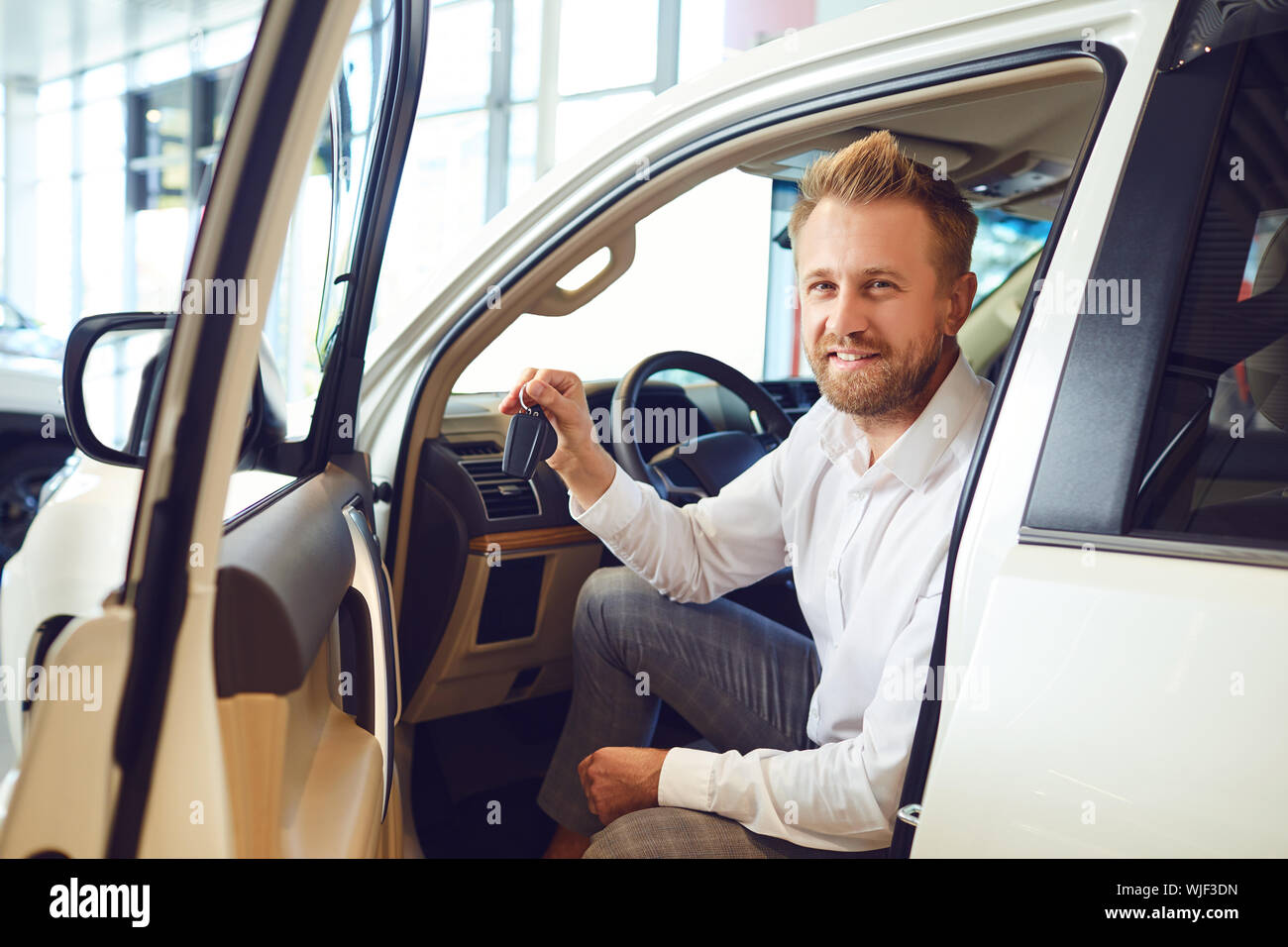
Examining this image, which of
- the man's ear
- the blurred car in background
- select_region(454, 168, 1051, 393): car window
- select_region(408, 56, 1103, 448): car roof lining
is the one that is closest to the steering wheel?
select_region(408, 56, 1103, 448): car roof lining

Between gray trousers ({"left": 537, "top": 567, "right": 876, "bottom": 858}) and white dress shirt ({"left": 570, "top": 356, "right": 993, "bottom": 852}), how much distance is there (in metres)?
0.07

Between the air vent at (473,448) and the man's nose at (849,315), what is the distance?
909 millimetres

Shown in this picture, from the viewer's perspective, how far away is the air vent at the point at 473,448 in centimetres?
202

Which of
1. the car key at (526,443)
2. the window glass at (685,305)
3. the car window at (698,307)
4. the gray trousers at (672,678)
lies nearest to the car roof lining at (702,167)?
the car key at (526,443)

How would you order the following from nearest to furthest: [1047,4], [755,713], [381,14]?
[1047,4] < [381,14] < [755,713]

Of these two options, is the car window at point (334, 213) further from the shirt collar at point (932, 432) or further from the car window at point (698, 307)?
the car window at point (698, 307)

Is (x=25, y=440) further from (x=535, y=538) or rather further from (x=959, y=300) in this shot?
(x=959, y=300)

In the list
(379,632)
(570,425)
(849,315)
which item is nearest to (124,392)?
(379,632)

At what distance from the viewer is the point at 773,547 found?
1737 millimetres

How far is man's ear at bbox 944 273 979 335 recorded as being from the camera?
1.43 meters
